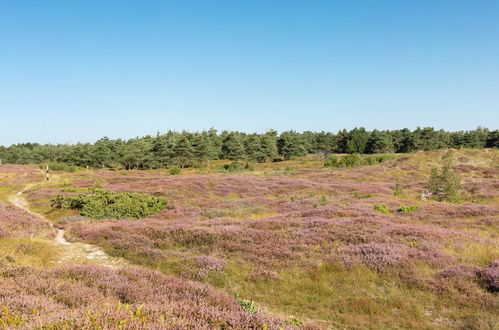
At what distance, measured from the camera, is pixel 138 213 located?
20.8 meters

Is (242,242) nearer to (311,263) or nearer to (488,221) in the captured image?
(311,263)

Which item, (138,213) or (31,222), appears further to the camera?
(138,213)

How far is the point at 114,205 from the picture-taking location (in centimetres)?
2142

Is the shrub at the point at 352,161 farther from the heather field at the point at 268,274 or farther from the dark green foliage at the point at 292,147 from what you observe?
the heather field at the point at 268,274

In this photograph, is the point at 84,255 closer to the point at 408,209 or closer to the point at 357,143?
the point at 408,209

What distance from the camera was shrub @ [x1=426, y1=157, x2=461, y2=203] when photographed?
2414 centimetres

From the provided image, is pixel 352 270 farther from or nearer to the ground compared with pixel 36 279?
nearer to the ground

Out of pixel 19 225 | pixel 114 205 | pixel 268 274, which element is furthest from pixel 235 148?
pixel 268 274

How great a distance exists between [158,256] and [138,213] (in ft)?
32.7

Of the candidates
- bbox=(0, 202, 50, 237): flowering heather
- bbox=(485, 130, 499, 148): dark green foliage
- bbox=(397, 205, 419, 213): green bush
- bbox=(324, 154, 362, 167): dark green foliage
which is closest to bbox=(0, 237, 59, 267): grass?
bbox=(0, 202, 50, 237): flowering heather

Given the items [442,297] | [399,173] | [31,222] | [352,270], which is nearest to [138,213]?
[31,222]

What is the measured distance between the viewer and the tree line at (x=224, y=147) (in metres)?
91.4

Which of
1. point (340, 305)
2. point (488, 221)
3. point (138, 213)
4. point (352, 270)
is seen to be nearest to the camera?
point (340, 305)

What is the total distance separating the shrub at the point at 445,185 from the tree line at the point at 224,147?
70106 mm
